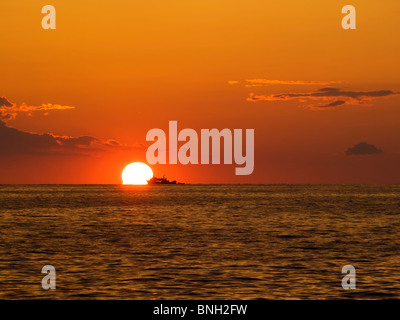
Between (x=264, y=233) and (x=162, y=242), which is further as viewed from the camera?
(x=264, y=233)

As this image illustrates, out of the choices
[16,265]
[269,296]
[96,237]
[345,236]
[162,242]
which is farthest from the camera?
[345,236]

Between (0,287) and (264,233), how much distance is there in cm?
4216

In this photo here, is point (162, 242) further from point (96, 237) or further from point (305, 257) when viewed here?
point (305, 257)

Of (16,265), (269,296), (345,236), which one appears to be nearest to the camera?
(269,296)

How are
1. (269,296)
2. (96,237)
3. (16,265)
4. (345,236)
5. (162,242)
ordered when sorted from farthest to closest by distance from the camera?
1. (345,236)
2. (96,237)
3. (162,242)
4. (16,265)
5. (269,296)
